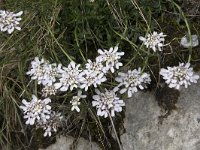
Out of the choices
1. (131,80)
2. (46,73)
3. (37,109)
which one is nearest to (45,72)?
(46,73)

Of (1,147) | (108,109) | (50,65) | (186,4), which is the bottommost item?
(1,147)

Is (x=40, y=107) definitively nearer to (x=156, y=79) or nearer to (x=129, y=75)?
(x=129, y=75)

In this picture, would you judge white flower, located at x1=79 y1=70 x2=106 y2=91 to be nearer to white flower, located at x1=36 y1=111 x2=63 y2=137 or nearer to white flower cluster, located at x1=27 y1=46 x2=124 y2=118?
white flower cluster, located at x1=27 y1=46 x2=124 y2=118

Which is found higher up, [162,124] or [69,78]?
[69,78]

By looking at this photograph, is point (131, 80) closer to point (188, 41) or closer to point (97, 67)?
point (97, 67)

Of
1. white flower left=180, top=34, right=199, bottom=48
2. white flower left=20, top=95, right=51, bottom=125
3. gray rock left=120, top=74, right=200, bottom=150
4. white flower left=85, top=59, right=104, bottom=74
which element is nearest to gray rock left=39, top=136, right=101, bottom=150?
gray rock left=120, top=74, right=200, bottom=150

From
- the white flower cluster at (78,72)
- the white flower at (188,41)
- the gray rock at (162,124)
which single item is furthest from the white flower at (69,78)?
the white flower at (188,41)

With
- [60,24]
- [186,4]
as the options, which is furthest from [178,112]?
[60,24]
